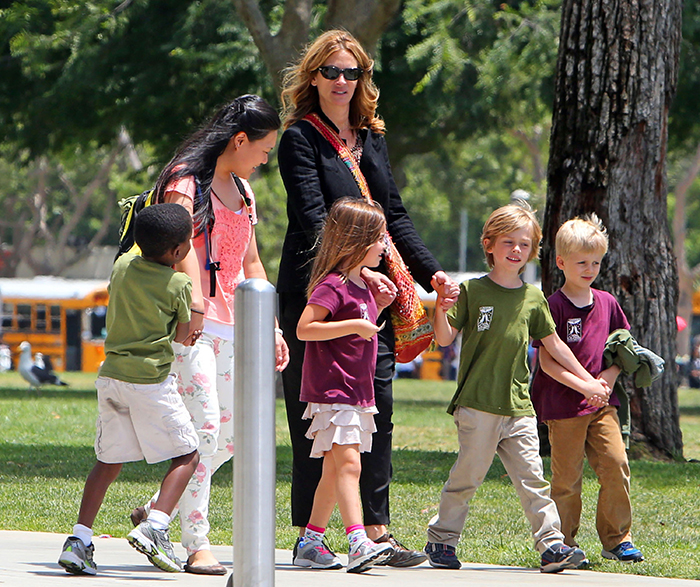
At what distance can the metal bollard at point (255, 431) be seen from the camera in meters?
3.37

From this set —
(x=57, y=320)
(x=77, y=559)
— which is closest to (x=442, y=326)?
(x=77, y=559)

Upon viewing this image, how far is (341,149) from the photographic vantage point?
487cm

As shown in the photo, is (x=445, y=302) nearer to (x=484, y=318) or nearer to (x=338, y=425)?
(x=484, y=318)

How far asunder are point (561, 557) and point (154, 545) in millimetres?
1611

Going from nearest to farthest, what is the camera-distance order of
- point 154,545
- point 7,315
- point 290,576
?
point 154,545
point 290,576
point 7,315

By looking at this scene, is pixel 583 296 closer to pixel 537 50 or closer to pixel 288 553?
pixel 288 553

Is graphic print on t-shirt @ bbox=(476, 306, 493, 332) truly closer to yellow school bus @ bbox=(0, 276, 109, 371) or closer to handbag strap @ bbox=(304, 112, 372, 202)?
handbag strap @ bbox=(304, 112, 372, 202)

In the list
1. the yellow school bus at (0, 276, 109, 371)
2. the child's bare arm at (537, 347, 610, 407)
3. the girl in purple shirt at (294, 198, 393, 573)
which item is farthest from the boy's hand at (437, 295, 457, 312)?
the yellow school bus at (0, 276, 109, 371)

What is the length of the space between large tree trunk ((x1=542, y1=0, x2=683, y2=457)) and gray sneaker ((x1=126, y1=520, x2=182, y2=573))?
5141 mm

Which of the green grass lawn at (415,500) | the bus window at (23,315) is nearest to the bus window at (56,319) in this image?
the bus window at (23,315)

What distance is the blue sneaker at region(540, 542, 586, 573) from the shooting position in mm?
4547

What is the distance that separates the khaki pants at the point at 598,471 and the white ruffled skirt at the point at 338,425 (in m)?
0.96

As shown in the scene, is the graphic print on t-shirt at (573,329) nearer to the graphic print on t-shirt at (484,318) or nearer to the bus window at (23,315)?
the graphic print on t-shirt at (484,318)

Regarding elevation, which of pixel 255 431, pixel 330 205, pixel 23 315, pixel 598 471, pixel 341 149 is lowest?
pixel 23 315
